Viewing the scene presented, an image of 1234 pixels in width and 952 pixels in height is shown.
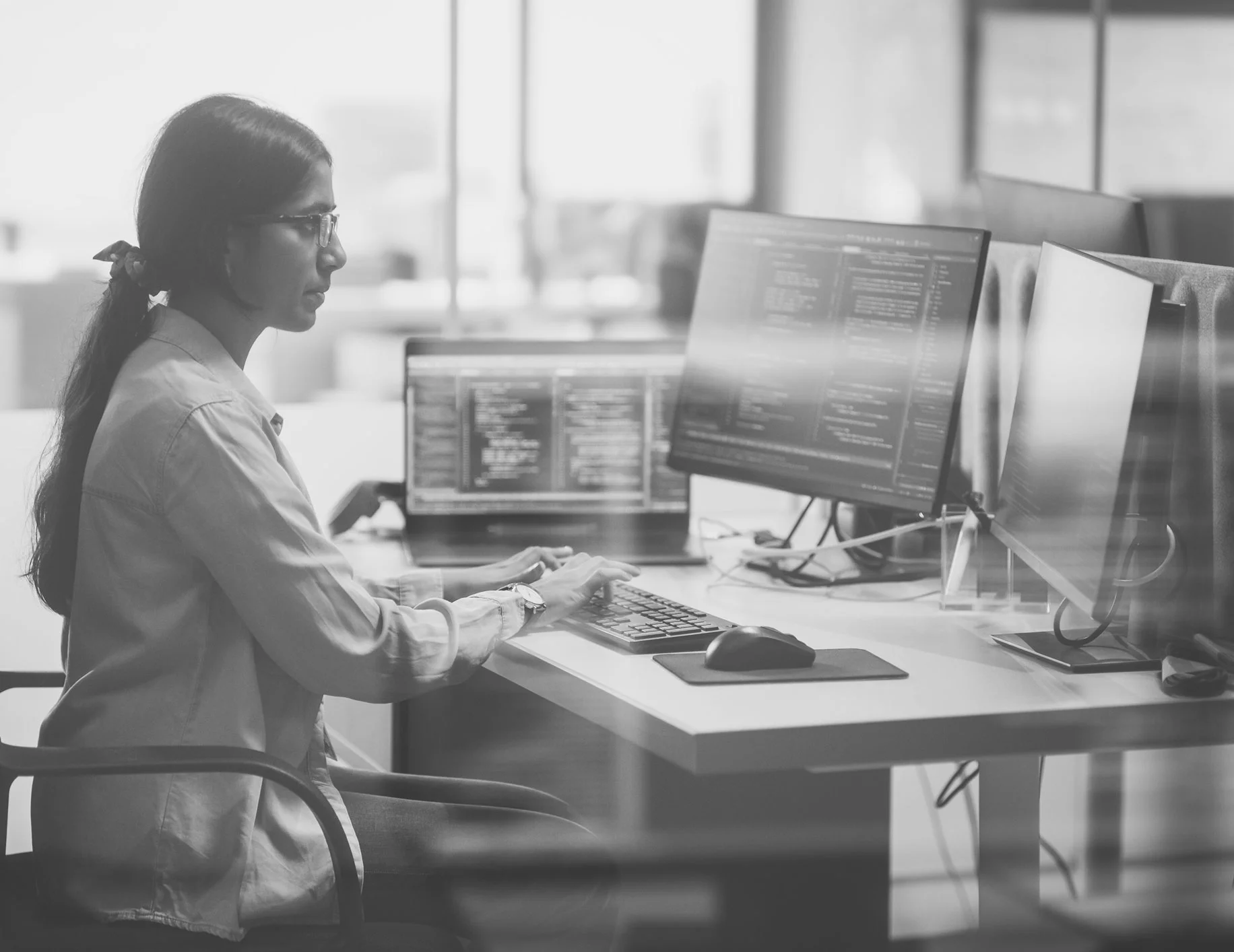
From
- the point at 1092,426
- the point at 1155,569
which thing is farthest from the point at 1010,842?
the point at 1092,426

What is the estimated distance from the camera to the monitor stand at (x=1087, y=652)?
4.54 feet

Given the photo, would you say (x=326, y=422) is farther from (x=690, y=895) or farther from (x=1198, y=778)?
(x=1198, y=778)

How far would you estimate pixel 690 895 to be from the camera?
1.87 metres

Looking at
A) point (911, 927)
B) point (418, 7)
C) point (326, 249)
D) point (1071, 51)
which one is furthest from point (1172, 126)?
point (326, 249)

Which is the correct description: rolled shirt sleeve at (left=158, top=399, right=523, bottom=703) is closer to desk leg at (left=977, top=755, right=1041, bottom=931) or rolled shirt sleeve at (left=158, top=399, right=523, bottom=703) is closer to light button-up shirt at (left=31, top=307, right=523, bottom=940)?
light button-up shirt at (left=31, top=307, right=523, bottom=940)

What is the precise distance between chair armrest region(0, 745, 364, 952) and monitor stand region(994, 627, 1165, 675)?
27.9 inches

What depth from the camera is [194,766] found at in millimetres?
1120

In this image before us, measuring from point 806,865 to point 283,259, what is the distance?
3.37 ft

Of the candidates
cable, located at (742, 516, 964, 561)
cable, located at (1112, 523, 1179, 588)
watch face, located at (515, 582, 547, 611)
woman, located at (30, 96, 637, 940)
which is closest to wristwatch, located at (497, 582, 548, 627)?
watch face, located at (515, 582, 547, 611)

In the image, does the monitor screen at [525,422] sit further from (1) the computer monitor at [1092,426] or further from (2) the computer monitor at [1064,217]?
(1) the computer monitor at [1092,426]

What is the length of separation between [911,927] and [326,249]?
159cm

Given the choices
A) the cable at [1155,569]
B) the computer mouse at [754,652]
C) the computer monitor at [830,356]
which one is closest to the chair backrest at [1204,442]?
the cable at [1155,569]

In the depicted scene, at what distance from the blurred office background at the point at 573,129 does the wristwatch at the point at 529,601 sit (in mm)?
757

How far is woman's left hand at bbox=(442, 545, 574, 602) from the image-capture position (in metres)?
1.67
